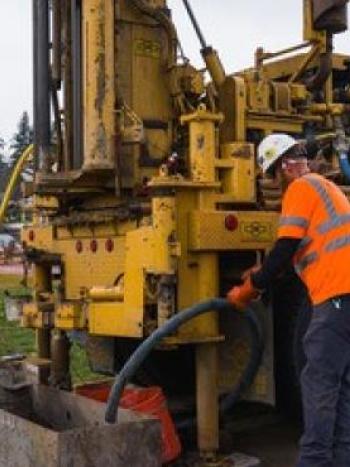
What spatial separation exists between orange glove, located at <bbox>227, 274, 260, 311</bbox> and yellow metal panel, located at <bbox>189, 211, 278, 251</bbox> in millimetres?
341

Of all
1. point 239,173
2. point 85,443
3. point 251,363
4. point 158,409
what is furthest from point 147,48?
point 85,443

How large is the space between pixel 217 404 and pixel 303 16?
278 centimetres

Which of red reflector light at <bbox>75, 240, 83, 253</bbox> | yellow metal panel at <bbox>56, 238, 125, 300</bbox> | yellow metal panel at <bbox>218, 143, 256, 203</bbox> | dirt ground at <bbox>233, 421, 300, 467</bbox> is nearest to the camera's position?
yellow metal panel at <bbox>218, 143, 256, 203</bbox>

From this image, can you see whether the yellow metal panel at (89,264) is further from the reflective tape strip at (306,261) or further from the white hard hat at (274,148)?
the reflective tape strip at (306,261)

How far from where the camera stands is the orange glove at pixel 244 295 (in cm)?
472

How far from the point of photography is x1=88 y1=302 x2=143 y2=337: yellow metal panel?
16.7 ft

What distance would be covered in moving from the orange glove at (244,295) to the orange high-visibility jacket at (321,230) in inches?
15.0

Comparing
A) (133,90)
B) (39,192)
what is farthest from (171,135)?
(39,192)

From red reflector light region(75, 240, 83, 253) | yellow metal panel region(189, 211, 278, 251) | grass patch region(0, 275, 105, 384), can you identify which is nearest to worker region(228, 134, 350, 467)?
yellow metal panel region(189, 211, 278, 251)

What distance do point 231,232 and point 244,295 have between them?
0.47 meters

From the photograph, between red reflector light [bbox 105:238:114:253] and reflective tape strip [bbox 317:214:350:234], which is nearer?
reflective tape strip [bbox 317:214:350:234]

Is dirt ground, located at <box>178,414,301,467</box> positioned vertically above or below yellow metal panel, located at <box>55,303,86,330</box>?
below

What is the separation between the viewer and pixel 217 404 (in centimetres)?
516

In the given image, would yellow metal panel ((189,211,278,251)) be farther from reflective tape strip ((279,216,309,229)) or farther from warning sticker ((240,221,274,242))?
reflective tape strip ((279,216,309,229))
